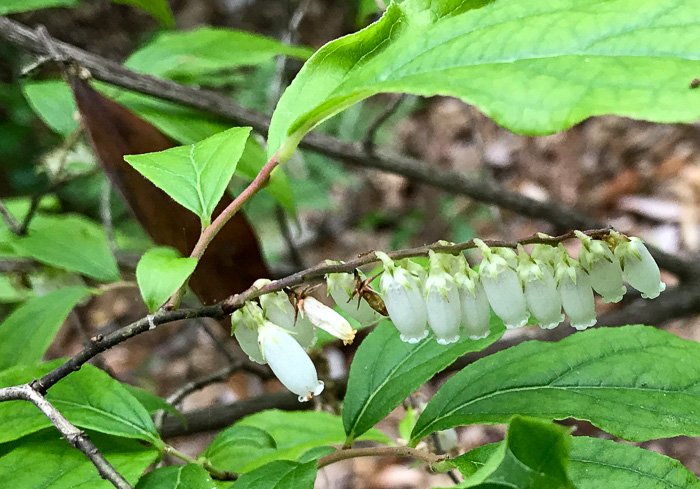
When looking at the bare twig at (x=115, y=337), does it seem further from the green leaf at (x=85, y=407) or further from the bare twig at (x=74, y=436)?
the green leaf at (x=85, y=407)

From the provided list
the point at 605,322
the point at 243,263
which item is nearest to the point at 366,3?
the point at 243,263

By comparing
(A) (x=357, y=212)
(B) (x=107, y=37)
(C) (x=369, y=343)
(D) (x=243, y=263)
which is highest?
(B) (x=107, y=37)

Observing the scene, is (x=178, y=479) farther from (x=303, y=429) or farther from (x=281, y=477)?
(x=303, y=429)

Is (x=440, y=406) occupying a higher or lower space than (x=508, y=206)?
lower

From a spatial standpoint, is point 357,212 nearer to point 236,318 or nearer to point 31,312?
point 31,312

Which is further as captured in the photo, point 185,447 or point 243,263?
point 185,447

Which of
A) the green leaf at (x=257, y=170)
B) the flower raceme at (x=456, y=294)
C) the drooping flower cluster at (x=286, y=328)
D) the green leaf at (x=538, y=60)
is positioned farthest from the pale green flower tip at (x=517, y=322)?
the green leaf at (x=257, y=170)

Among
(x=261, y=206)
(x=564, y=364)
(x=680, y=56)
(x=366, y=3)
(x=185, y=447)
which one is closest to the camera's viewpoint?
(x=680, y=56)
